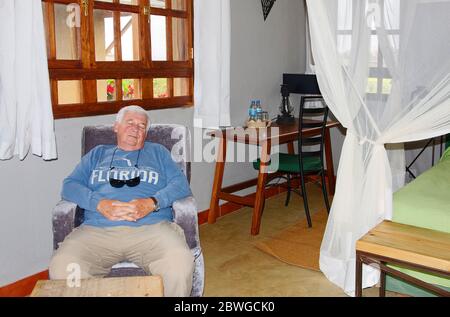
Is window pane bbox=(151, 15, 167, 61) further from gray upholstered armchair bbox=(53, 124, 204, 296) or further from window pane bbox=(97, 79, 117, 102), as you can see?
gray upholstered armchair bbox=(53, 124, 204, 296)

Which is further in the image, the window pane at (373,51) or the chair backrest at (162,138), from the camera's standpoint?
the chair backrest at (162,138)

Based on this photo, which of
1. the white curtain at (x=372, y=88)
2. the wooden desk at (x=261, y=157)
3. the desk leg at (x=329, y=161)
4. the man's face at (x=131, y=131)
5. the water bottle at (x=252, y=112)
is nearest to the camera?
the white curtain at (x=372, y=88)

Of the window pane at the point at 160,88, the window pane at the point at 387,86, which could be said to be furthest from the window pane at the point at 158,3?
the window pane at the point at 387,86

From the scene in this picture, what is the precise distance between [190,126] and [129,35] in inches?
32.2

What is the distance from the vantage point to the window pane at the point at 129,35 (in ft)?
10.7

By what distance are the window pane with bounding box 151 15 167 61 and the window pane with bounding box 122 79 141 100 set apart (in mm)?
245

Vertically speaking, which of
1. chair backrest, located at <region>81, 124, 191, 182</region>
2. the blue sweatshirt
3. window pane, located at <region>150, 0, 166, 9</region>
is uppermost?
window pane, located at <region>150, 0, 166, 9</region>

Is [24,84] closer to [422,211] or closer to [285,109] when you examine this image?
[422,211]

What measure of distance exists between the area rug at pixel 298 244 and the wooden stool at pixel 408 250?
840mm

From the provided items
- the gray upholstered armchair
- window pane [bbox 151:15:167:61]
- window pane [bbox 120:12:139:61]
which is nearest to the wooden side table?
the gray upholstered armchair

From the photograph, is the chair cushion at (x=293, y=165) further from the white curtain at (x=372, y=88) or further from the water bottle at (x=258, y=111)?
the white curtain at (x=372, y=88)

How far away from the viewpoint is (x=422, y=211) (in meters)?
2.45

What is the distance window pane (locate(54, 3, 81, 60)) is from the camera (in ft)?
9.46
